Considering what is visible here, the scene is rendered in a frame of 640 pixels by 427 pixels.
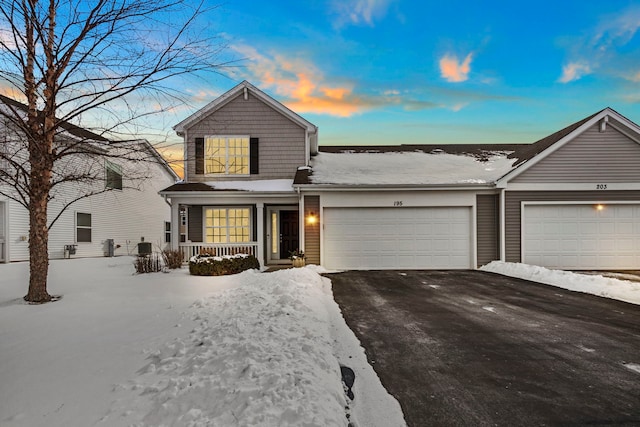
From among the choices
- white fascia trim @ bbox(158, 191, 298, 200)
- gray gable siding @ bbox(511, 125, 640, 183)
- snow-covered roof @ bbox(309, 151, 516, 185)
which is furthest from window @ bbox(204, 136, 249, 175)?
gray gable siding @ bbox(511, 125, 640, 183)

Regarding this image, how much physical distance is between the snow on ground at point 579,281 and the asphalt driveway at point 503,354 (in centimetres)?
61

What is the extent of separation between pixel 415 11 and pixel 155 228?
20284 mm

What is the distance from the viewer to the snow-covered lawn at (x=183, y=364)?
2309 millimetres

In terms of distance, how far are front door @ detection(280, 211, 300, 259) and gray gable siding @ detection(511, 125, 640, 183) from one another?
27.6ft

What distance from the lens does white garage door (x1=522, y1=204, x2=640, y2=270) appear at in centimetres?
1086

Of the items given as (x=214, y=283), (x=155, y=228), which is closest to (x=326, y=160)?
(x=214, y=283)

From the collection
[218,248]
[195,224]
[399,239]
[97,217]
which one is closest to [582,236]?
[399,239]

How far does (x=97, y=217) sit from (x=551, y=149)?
20.8 meters

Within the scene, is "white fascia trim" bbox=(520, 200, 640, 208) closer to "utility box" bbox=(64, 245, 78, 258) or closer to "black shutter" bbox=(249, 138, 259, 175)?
"black shutter" bbox=(249, 138, 259, 175)

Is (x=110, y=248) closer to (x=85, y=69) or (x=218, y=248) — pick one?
(x=218, y=248)

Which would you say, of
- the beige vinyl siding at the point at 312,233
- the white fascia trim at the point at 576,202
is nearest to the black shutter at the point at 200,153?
the beige vinyl siding at the point at 312,233

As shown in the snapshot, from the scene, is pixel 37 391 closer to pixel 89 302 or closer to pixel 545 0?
pixel 89 302

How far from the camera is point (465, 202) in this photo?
37.2 feet

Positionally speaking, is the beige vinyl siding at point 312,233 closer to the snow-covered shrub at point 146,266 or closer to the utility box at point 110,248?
the snow-covered shrub at point 146,266
